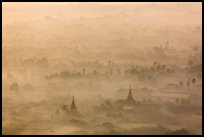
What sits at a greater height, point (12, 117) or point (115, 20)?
point (115, 20)

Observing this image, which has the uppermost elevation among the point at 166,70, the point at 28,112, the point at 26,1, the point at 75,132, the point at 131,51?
the point at 26,1

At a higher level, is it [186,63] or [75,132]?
[186,63]

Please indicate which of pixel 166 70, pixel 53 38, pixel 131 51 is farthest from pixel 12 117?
pixel 166 70

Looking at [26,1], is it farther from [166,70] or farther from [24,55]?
[166,70]

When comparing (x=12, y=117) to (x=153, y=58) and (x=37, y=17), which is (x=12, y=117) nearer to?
(x=37, y=17)

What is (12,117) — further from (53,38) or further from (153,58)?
(153,58)

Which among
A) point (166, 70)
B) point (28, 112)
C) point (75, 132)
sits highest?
point (166, 70)

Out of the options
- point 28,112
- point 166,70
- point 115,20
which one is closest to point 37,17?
point 115,20

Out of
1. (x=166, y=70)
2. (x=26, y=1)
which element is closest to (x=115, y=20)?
(x=166, y=70)
